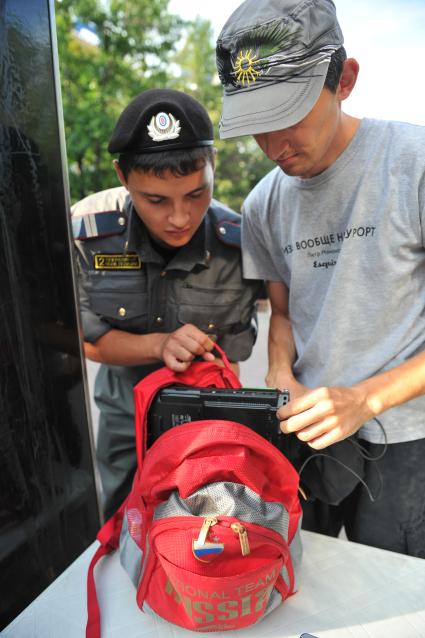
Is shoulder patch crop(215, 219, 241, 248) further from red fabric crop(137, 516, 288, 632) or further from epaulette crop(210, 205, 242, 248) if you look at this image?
red fabric crop(137, 516, 288, 632)

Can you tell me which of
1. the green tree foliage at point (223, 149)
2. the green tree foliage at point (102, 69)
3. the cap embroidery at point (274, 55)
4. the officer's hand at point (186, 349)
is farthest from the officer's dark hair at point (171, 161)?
the green tree foliage at point (223, 149)

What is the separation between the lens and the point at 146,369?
1.67 metres

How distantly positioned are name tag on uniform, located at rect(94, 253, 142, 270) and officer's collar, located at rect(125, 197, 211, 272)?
1.4 inches

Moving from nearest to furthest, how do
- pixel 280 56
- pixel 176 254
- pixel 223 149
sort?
pixel 280 56, pixel 176 254, pixel 223 149

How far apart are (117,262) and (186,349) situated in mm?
400

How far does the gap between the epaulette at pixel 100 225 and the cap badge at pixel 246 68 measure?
0.61m

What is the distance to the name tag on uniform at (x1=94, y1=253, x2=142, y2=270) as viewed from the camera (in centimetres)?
151

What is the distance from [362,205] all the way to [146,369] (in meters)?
0.86

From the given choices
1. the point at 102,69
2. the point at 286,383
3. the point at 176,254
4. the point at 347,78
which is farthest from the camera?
the point at 102,69

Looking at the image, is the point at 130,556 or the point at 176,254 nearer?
the point at 130,556

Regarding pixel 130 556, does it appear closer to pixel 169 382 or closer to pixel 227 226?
pixel 169 382

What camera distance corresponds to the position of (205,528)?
2.88 ft

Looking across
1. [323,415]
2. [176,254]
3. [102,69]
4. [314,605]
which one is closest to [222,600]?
[314,605]

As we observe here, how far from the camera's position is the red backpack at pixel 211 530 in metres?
0.88
